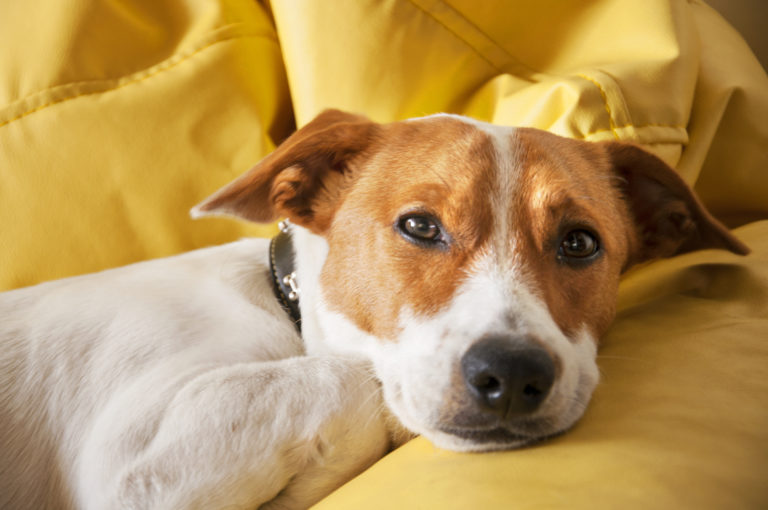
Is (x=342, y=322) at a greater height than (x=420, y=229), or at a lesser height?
lesser

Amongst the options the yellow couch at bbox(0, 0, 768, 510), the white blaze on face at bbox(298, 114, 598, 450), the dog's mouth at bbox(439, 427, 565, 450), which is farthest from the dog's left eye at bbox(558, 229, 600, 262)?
the dog's mouth at bbox(439, 427, 565, 450)

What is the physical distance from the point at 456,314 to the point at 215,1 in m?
1.63

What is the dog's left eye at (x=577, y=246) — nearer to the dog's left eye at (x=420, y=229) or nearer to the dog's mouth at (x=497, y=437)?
the dog's left eye at (x=420, y=229)

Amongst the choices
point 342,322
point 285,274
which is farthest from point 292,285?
point 342,322

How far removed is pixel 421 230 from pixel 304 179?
1.35ft

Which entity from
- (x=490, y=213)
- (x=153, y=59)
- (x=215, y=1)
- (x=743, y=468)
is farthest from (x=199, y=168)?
(x=743, y=468)

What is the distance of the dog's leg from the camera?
1.20 m

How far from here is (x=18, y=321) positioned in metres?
1.64

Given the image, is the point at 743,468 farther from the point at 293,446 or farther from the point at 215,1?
the point at 215,1

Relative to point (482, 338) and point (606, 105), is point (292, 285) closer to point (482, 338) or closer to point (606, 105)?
point (482, 338)

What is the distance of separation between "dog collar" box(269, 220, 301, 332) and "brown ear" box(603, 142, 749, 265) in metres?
0.96

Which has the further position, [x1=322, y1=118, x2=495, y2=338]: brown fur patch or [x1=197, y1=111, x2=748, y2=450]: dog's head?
[x1=322, y1=118, x2=495, y2=338]: brown fur patch

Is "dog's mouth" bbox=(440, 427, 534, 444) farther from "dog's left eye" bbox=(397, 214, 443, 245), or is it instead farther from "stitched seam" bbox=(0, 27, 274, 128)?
"stitched seam" bbox=(0, 27, 274, 128)

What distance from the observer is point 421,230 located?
139 cm
